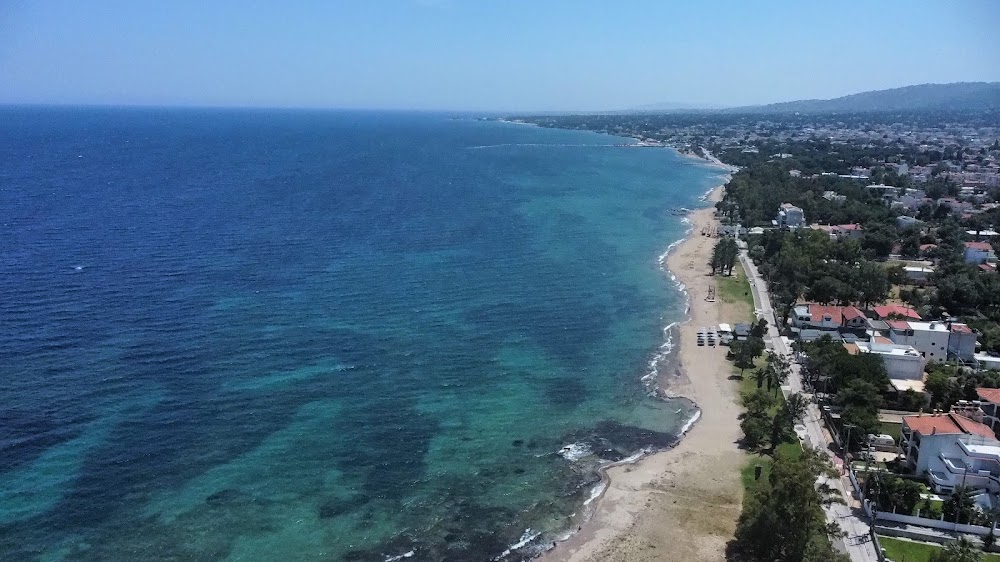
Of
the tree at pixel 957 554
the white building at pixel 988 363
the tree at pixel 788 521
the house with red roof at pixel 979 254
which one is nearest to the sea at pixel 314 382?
the tree at pixel 788 521

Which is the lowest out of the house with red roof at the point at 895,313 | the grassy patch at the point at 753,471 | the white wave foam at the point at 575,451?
the grassy patch at the point at 753,471

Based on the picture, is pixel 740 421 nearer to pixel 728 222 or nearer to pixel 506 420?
pixel 506 420

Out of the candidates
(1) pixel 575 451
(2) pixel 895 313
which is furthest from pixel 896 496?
(2) pixel 895 313

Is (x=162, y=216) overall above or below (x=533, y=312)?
above

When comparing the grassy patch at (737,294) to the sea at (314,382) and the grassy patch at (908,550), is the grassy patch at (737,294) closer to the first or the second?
the sea at (314,382)

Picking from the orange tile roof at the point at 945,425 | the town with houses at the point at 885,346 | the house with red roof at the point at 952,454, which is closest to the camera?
the town with houses at the point at 885,346

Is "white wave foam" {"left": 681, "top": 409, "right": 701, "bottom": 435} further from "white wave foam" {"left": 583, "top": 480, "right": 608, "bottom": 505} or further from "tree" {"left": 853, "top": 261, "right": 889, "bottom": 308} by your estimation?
"tree" {"left": 853, "top": 261, "right": 889, "bottom": 308}

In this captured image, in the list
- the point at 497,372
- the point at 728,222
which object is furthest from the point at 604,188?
the point at 497,372
